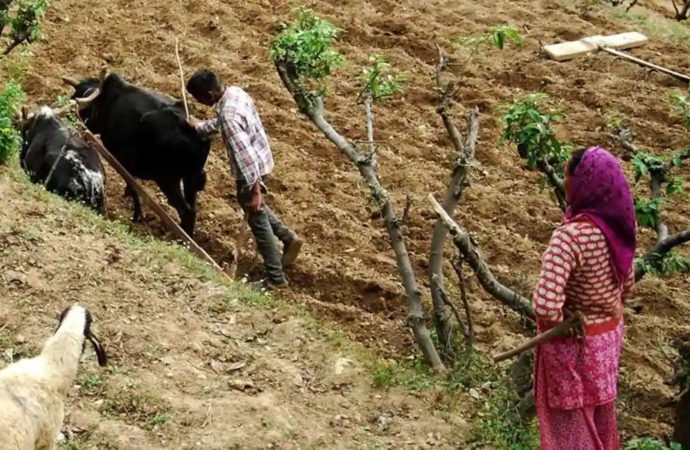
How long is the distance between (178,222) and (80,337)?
3676 millimetres

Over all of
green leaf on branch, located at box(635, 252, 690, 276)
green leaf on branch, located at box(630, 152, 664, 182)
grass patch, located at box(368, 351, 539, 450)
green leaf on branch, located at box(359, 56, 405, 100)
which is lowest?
grass patch, located at box(368, 351, 539, 450)

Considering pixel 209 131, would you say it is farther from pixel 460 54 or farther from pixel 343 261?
pixel 460 54

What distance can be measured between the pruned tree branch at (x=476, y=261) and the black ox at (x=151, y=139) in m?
2.66

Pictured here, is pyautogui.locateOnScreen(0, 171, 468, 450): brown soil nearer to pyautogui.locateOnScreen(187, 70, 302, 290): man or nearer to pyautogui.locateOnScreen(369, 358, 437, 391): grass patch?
pyautogui.locateOnScreen(369, 358, 437, 391): grass patch

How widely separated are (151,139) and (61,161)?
73cm

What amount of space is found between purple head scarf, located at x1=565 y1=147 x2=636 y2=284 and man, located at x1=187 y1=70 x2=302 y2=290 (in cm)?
307

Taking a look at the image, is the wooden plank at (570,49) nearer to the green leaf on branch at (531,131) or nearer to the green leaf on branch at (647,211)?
the green leaf on branch at (531,131)

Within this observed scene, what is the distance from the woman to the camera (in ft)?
15.0

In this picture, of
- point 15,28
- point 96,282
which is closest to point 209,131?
point 96,282

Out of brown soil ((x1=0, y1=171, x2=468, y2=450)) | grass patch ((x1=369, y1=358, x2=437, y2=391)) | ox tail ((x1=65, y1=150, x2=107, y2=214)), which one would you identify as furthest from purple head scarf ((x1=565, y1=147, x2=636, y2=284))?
ox tail ((x1=65, y1=150, x2=107, y2=214))

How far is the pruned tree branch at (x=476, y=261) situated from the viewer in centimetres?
559

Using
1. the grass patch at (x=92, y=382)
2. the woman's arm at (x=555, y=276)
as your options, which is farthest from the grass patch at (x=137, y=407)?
the woman's arm at (x=555, y=276)

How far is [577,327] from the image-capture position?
4.71 meters

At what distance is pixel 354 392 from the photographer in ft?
19.6
